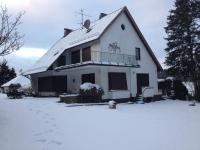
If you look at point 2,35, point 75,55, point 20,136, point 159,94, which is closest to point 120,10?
point 75,55

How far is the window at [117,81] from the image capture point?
75.3 ft

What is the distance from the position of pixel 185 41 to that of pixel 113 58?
→ 8243 millimetres

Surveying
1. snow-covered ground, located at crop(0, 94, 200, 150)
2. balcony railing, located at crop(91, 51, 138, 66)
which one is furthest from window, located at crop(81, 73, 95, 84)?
snow-covered ground, located at crop(0, 94, 200, 150)

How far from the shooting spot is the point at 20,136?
7969 mm

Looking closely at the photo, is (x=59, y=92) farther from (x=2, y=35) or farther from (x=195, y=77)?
(x=2, y=35)

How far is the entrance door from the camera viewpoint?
2548cm

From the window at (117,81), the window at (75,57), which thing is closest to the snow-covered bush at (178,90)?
the window at (117,81)

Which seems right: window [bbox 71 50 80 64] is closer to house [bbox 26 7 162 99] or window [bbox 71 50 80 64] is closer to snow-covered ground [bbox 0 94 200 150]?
house [bbox 26 7 162 99]

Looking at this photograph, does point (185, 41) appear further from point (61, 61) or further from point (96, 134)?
point (96, 134)

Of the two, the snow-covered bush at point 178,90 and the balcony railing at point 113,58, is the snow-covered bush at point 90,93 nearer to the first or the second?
the balcony railing at point 113,58

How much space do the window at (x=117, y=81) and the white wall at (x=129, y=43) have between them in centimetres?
102

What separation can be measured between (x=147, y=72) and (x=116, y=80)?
14.8ft

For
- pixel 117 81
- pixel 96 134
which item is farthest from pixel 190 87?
pixel 96 134

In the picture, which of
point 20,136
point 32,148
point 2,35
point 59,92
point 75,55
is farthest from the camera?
point 59,92
